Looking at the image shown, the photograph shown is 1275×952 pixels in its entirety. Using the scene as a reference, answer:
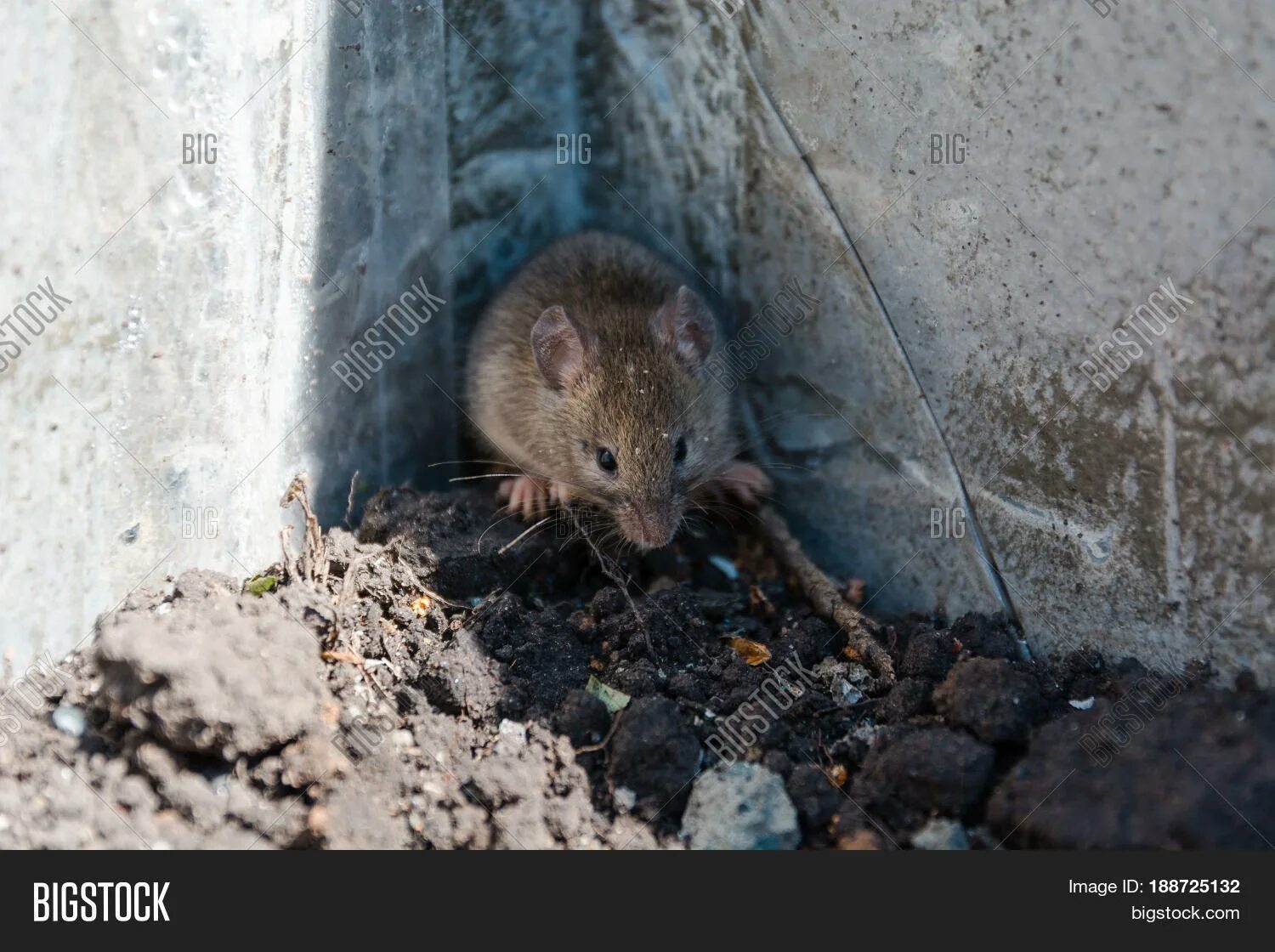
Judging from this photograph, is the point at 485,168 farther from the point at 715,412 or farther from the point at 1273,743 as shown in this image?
the point at 1273,743

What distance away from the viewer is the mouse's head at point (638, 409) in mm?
4691

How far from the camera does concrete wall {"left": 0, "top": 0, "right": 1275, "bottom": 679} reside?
309 cm

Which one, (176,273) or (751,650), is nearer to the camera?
(176,273)

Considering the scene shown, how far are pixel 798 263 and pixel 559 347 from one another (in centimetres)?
110

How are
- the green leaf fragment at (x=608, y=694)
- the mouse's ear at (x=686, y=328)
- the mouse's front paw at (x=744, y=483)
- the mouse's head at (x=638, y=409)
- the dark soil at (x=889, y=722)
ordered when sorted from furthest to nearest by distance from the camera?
the mouse's front paw at (x=744, y=483) → the mouse's ear at (x=686, y=328) → the mouse's head at (x=638, y=409) → the green leaf fragment at (x=608, y=694) → the dark soil at (x=889, y=722)

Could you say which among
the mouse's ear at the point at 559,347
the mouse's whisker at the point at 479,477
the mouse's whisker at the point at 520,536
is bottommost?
the mouse's whisker at the point at 520,536

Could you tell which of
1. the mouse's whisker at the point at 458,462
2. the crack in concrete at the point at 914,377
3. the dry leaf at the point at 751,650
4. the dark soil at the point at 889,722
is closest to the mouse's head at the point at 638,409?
the mouse's whisker at the point at 458,462

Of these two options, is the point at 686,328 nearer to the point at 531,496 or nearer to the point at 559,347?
the point at 559,347

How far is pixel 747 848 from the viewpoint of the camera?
3.07m

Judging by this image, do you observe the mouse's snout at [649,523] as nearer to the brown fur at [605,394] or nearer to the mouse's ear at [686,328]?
the brown fur at [605,394]

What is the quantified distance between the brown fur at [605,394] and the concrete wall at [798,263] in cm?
33

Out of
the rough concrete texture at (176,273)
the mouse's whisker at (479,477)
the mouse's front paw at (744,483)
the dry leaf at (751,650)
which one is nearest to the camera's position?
the rough concrete texture at (176,273)

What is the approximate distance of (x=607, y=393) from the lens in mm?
4812

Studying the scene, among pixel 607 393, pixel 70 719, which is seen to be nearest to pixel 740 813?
pixel 70 719
